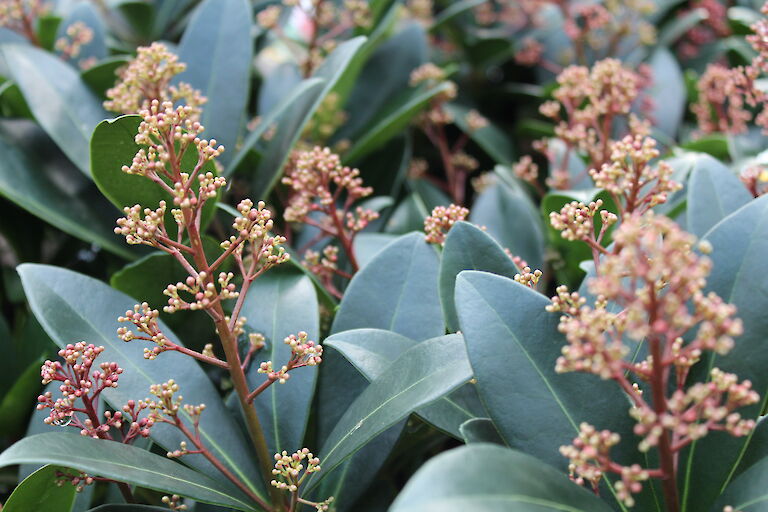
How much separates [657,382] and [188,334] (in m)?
1.22

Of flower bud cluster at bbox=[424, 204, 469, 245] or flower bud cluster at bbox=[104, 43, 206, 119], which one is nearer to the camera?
flower bud cluster at bbox=[424, 204, 469, 245]

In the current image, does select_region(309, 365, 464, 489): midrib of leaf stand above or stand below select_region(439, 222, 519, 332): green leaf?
below

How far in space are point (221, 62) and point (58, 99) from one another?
47 cm

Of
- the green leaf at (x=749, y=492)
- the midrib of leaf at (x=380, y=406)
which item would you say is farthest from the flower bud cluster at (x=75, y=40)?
the green leaf at (x=749, y=492)

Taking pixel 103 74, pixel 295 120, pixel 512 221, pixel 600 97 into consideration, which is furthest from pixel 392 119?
pixel 103 74

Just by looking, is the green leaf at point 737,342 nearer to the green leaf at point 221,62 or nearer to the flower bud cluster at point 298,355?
the flower bud cluster at point 298,355

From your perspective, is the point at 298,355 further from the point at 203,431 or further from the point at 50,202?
the point at 50,202

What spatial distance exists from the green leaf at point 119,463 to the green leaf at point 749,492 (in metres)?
0.84

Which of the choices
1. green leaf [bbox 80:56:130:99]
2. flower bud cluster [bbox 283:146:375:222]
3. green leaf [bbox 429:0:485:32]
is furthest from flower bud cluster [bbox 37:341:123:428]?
green leaf [bbox 429:0:485:32]

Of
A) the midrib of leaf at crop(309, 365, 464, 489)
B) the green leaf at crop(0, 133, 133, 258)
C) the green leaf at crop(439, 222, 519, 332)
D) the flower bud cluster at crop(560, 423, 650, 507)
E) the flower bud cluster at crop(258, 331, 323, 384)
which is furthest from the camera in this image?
the green leaf at crop(0, 133, 133, 258)

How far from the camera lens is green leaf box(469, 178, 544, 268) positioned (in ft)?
7.17

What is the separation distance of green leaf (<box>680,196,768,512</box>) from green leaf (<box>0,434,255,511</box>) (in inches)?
32.0

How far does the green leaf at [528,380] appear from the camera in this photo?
1.25m

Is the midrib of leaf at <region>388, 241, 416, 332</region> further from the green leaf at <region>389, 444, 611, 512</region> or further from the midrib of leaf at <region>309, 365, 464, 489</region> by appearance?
the green leaf at <region>389, 444, 611, 512</region>
